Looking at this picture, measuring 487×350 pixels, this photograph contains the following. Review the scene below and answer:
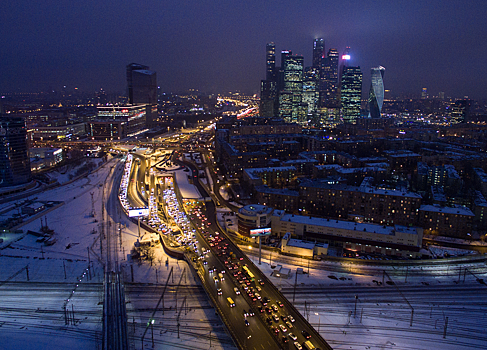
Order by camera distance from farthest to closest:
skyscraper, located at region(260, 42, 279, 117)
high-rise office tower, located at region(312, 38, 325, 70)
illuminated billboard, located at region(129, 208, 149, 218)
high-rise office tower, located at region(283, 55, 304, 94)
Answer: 1. high-rise office tower, located at region(312, 38, 325, 70)
2. high-rise office tower, located at region(283, 55, 304, 94)
3. skyscraper, located at region(260, 42, 279, 117)
4. illuminated billboard, located at region(129, 208, 149, 218)

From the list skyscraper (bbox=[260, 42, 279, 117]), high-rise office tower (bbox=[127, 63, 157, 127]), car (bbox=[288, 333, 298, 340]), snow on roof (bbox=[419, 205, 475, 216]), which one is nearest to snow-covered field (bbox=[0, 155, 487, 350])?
car (bbox=[288, 333, 298, 340])

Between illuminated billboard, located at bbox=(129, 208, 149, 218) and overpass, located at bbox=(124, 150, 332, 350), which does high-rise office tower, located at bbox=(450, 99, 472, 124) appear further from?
illuminated billboard, located at bbox=(129, 208, 149, 218)

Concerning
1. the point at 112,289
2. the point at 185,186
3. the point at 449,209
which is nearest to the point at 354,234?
the point at 449,209

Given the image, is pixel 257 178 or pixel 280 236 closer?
pixel 280 236

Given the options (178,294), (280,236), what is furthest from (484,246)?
(178,294)

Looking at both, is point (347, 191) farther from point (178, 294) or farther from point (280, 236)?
point (178, 294)
